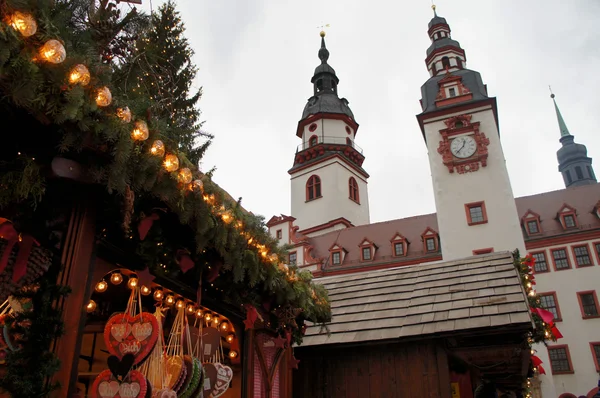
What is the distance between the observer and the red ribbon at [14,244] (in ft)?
10.6

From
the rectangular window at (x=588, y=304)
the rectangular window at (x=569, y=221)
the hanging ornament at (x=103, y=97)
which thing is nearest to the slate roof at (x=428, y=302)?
the hanging ornament at (x=103, y=97)

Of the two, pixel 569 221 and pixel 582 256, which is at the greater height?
pixel 569 221

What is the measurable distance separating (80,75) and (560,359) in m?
31.5

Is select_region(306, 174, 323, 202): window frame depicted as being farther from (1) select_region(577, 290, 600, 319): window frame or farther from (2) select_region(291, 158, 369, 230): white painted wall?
(1) select_region(577, 290, 600, 319): window frame

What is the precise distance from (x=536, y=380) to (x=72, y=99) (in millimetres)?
24677

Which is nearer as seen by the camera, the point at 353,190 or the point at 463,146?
the point at 463,146

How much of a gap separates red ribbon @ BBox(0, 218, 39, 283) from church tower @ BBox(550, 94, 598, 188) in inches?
2545

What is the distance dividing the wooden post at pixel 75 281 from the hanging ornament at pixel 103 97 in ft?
3.65

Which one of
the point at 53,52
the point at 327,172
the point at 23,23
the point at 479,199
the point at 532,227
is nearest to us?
the point at 23,23

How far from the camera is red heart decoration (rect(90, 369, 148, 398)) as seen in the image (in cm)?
359

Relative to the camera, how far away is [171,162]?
12.3 ft

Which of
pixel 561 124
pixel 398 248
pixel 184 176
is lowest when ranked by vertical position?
pixel 184 176

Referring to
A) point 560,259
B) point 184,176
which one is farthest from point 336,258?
point 184,176

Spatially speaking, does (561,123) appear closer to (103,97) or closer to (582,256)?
(582,256)
